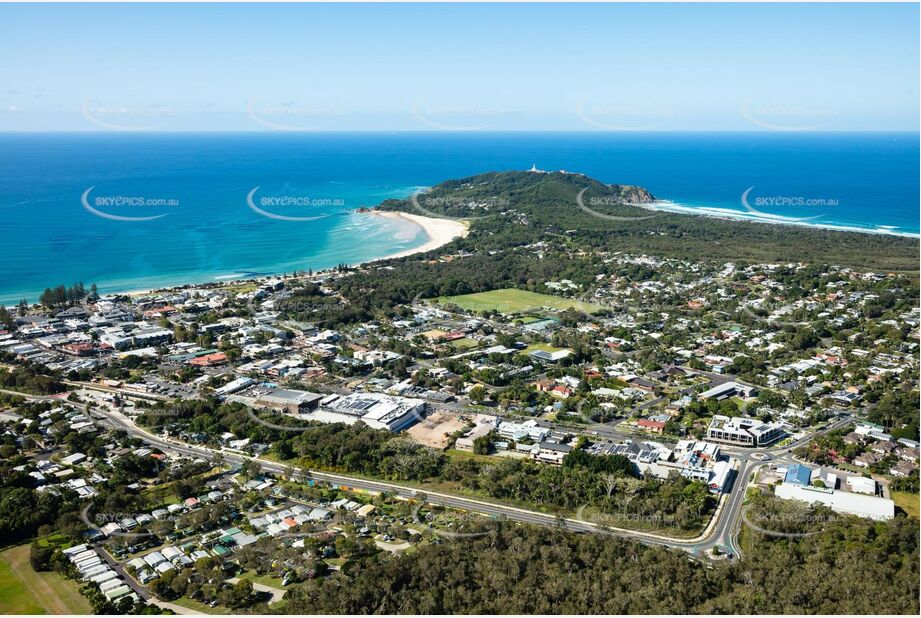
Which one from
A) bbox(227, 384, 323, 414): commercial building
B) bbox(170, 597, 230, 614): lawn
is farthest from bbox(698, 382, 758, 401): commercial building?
bbox(170, 597, 230, 614): lawn

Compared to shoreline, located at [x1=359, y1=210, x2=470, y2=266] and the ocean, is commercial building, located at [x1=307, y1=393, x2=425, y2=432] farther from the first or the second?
shoreline, located at [x1=359, y1=210, x2=470, y2=266]

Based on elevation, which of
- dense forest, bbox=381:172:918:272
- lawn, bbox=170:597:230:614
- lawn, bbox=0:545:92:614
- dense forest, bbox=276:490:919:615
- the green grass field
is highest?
dense forest, bbox=381:172:918:272

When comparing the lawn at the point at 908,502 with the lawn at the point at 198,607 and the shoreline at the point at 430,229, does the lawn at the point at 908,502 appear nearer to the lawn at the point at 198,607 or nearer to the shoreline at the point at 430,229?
the lawn at the point at 198,607

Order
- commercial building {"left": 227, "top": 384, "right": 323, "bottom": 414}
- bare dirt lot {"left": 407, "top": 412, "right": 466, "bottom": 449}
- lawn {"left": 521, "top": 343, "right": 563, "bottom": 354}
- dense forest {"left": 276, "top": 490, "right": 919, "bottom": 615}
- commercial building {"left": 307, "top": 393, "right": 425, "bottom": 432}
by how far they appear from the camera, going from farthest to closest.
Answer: lawn {"left": 521, "top": 343, "right": 563, "bottom": 354} → commercial building {"left": 227, "top": 384, "right": 323, "bottom": 414} → commercial building {"left": 307, "top": 393, "right": 425, "bottom": 432} → bare dirt lot {"left": 407, "top": 412, "right": 466, "bottom": 449} → dense forest {"left": 276, "top": 490, "right": 919, "bottom": 615}

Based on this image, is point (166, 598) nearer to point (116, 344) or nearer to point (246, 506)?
point (246, 506)

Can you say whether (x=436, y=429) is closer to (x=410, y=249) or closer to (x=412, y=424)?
(x=412, y=424)

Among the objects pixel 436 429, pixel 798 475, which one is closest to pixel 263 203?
pixel 436 429

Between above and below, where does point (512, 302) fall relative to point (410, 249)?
below
